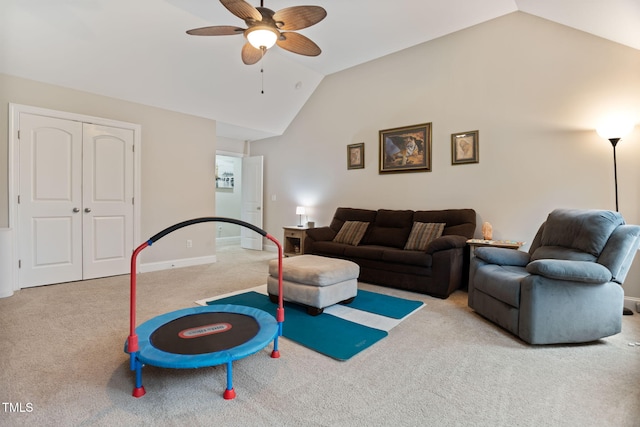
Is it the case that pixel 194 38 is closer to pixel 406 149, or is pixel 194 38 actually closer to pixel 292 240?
pixel 406 149

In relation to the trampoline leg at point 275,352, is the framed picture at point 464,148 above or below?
above

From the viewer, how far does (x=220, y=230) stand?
786 cm

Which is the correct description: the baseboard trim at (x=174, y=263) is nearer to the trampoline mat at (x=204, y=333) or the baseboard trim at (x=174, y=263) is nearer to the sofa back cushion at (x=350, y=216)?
the sofa back cushion at (x=350, y=216)

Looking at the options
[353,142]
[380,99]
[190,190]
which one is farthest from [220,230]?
Answer: [380,99]

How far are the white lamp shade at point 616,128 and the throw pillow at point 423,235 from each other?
6.05ft

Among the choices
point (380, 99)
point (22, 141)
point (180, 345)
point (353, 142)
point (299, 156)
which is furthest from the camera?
point (299, 156)

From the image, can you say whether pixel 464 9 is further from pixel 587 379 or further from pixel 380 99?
pixel 587 379

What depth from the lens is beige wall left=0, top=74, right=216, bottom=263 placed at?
13.3 ft

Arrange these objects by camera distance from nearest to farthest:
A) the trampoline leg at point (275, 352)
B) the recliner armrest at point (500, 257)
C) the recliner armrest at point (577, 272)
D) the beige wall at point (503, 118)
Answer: the trampoline leg at point (275, 352), the recliner armrest at point (577, 272), the recliner armrest at point (500, 257), the beige wall at point (503, 118)

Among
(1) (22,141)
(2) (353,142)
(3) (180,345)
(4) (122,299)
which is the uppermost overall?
(2) (353,142)

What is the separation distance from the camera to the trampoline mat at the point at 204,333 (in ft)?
5.82

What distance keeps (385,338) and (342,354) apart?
0.46 meters

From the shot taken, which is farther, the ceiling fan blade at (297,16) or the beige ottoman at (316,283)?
the beige ottoman at (316,283)

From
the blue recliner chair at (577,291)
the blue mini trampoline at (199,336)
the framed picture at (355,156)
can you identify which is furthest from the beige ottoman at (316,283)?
the framed picture at (355,156)
